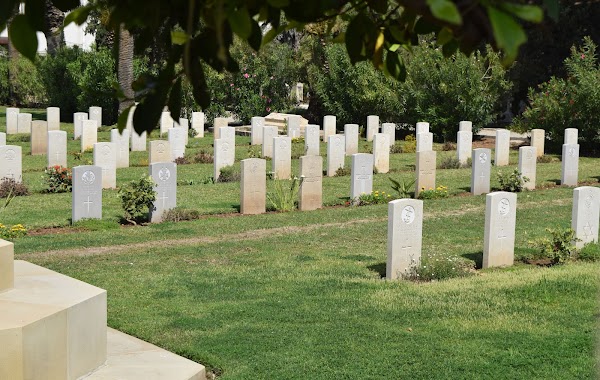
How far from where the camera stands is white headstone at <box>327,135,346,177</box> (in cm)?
2181

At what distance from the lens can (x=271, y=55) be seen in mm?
36531

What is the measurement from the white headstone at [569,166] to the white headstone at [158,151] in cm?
854

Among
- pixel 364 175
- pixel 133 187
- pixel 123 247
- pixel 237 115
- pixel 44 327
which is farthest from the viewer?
pixel 237 115

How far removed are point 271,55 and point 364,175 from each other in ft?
63.7

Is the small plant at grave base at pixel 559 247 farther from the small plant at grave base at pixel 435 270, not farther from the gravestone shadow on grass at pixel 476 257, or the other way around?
the small plant at grave base at pixel 435 270

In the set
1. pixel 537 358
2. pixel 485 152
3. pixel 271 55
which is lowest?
pixel 537 358

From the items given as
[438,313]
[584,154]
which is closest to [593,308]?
[438,313]

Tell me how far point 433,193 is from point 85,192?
6948 millimetres

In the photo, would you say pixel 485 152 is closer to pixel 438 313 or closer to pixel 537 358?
pixel 438 313

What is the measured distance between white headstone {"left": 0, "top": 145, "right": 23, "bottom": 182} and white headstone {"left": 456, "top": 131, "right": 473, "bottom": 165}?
10.8 metres

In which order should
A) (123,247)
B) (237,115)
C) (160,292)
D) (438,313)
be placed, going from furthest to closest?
(237,115)
(123,247)
(160,292)
(438,313)

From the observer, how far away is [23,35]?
2361 mm

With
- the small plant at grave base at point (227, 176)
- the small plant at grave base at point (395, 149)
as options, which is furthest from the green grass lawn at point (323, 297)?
the small plant at grave base at point (395, 149)

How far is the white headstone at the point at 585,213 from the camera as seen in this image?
40.8 feet
